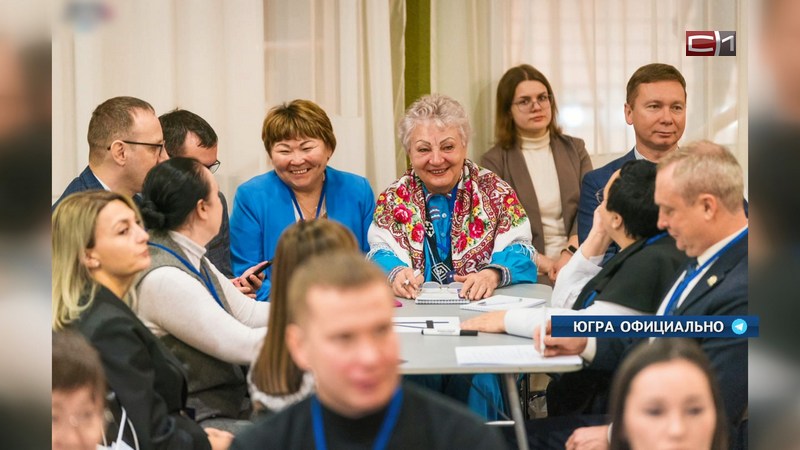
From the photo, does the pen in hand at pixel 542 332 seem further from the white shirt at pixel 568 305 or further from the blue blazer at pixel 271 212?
the blue blazer at pixel 271 212

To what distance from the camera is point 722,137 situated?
6.66 ft

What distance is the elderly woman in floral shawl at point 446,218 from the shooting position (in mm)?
2057

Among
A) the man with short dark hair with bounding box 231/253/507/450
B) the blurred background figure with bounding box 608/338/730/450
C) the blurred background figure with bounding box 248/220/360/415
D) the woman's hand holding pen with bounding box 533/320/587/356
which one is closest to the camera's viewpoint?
the man with short dark hair with bounding box 231/253/507/450

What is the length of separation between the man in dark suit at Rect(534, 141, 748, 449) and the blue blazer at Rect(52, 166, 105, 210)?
944mm

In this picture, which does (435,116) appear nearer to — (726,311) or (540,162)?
(540,162)

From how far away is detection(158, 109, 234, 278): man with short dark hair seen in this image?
2.05 meters

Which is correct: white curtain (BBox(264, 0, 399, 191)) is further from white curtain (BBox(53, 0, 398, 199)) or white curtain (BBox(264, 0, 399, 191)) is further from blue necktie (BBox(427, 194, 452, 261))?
blue necktie (BBox(427, 194, 452, 261))

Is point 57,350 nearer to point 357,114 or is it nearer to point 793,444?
point 357,114

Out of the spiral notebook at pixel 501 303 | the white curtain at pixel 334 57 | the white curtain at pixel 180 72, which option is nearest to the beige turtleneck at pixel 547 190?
the spiral notebook at pixel 501 303

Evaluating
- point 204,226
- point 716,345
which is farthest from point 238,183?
point 716,345

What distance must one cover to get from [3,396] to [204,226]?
0.51m

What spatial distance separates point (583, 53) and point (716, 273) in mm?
507

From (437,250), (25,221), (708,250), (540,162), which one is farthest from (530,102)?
(25,221)

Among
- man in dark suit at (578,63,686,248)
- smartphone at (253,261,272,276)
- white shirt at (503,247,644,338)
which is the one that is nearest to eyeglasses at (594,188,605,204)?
man in dark suit at (578,63,686,248)
